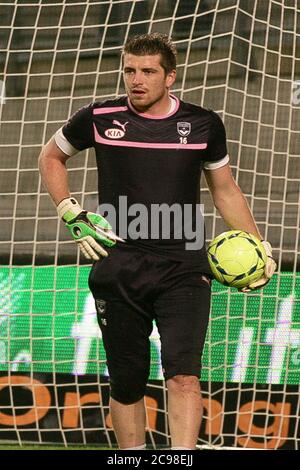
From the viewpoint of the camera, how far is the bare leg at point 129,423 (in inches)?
221

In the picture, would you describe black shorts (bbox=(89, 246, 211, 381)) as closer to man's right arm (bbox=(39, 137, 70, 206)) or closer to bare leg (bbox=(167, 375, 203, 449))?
bare leg (bbox=(167, 375, 203, 449))

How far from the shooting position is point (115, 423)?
18.6 feet

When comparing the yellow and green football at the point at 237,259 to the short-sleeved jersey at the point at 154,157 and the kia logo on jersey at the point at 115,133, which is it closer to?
the short-sleeved jersey at the point at 154,157

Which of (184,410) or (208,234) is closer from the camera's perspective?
(184,410)

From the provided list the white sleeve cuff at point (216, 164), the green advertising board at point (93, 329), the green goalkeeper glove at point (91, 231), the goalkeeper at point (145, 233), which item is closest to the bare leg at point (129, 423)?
the goalkeeper at point (145, 233)

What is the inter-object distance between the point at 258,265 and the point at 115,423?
3.47 feet

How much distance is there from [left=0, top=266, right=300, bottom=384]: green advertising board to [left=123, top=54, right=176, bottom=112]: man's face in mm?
2373

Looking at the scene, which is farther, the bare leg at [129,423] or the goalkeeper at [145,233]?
the bare leg at [129,423]

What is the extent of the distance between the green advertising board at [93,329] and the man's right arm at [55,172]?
1.99 meters

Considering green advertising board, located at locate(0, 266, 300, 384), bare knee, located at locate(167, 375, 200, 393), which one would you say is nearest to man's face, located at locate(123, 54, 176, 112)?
bare knee, located at locate(167, 375, 200, 393)

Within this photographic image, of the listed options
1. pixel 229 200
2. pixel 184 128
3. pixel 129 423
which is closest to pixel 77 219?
pixel 184 128

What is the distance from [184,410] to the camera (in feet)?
17.3

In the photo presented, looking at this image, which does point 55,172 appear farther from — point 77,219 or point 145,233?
point 145,233

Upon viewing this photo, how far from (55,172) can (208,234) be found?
212 cm
